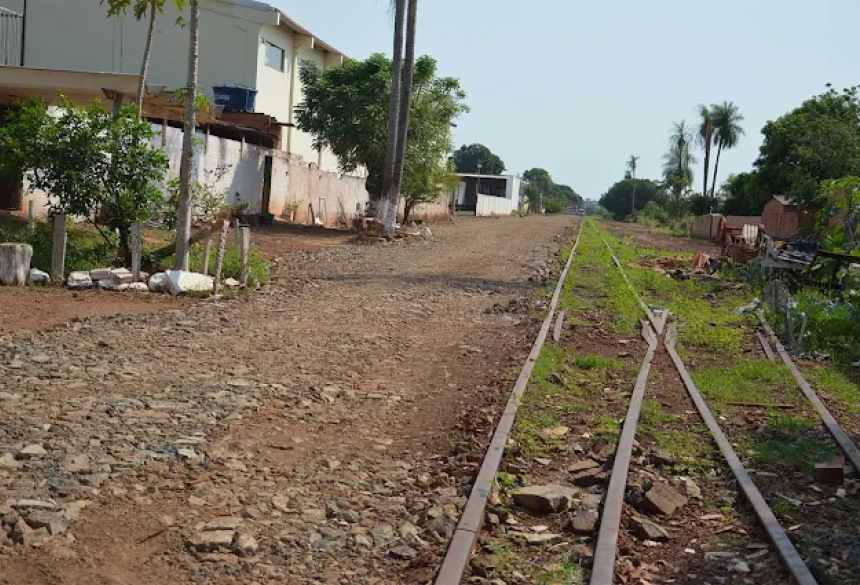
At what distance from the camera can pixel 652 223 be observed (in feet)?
270

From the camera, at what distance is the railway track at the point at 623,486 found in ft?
15.2

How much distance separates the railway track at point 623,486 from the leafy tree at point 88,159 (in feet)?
22.8

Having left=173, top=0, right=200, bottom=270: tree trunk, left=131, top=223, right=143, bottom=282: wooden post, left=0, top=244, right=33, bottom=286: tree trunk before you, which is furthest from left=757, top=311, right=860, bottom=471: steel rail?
left=0, top=244, right=33, bottom=286: tree trunk

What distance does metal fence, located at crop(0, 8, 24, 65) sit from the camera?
23.5 meters

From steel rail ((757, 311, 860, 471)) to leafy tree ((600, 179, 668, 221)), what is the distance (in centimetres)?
12791

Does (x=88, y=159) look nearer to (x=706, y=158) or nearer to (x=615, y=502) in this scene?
(x=615, y=502)

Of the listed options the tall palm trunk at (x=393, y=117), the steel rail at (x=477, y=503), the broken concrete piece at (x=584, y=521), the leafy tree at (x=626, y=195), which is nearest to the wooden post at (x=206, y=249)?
the steel rail at (x=477, y=503)

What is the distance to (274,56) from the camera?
119ft

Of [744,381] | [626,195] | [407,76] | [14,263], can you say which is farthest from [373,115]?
[626,195]

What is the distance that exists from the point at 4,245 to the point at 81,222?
5.51 metres

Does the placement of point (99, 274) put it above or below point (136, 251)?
below

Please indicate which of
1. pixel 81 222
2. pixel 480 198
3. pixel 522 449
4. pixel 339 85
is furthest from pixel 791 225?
pixel 480 198

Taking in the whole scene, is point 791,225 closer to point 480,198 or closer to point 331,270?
point 331,270

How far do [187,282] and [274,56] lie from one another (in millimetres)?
24269
